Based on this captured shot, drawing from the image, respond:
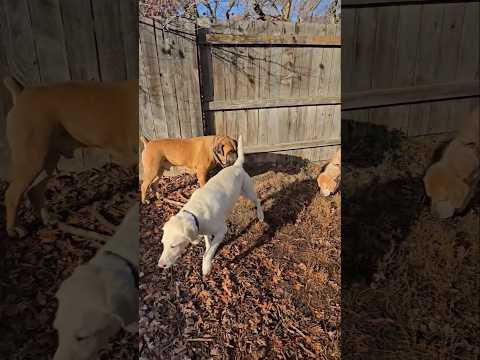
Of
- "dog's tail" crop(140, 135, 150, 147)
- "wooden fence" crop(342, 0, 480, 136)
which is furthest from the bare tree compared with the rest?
"dog's tail" crop(140, 135, 150, 147)

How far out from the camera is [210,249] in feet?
2.45

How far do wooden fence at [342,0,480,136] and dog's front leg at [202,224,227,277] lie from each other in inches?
14.0

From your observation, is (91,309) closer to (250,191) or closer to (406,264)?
(250,191)

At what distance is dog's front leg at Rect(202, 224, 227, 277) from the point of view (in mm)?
740

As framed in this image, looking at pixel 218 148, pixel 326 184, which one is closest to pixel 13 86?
pixel 218 148

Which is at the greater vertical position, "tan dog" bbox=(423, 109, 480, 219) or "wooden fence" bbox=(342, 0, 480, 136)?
"wooden fence" bbox=(342, 0, 480, 136)

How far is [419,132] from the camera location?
0.54 meters

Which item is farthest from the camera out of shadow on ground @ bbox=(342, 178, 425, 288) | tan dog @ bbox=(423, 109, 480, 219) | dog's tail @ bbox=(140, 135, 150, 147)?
dog's tail @ bbox=(140, 135, 150, 147)

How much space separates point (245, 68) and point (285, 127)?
0.14 metres

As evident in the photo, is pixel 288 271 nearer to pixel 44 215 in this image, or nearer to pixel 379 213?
pixel 379 213

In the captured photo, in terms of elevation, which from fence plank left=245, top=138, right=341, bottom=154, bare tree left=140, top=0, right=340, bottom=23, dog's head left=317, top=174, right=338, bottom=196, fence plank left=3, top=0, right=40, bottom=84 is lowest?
dog's head left=317, top=174, right=338, bottom=196

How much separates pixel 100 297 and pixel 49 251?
0.14 m

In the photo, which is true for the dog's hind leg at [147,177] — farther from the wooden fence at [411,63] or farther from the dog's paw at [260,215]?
the wooden fence at [411,63]

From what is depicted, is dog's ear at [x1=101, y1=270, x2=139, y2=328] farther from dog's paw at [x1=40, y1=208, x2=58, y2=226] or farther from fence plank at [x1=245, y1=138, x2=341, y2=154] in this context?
fence plank at [x1=245, y1=138, x2=341, y2=154]
